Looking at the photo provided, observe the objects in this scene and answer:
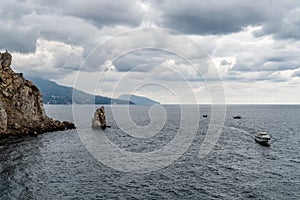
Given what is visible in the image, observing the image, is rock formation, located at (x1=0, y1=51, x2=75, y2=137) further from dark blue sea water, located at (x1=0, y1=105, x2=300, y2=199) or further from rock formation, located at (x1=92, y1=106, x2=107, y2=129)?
dark blue sea water, located at (x1=0, y1=105, x2=300, y2=199)

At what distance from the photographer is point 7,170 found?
2313 inches

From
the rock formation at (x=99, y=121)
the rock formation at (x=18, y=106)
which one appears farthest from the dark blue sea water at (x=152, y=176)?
the rock formation at (x=99, y=121)

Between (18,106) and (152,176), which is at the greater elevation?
(18,106)

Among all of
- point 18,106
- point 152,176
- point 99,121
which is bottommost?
point 152,176

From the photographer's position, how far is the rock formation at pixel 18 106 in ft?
352

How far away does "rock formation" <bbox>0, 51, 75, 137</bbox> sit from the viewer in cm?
10729

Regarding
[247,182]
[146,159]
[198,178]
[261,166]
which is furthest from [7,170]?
[261,166]

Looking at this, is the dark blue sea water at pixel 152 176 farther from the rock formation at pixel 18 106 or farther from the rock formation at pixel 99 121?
the rock formation at pixel 99 121

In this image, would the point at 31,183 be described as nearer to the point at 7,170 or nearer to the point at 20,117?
the point at 7,170

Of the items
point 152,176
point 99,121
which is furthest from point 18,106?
point 152,176

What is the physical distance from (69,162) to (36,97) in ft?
241

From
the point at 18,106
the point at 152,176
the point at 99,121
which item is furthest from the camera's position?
the point at 99,121

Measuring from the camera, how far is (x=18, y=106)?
11694 centimetres

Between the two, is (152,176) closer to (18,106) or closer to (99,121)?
(18,106)
